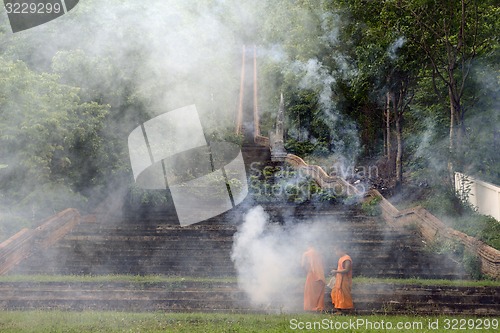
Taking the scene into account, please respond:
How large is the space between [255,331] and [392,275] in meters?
3.88

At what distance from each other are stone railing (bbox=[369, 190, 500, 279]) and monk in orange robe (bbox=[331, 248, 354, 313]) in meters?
2.77

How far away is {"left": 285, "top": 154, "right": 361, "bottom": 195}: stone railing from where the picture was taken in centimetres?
1738

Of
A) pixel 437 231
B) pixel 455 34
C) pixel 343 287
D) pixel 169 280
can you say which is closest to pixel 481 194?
pixel 437 231

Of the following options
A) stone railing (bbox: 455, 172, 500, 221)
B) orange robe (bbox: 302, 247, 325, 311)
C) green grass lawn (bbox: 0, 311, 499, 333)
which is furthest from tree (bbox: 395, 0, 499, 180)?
green grass lawn (bbox: 0, 311, 499, 333)

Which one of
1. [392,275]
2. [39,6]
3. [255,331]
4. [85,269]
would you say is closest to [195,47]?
[39,6]

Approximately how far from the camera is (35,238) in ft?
41.1

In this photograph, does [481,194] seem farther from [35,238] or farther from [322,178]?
[35,238]

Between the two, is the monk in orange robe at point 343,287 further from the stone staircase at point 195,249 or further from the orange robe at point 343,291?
the stone staircase at point 195,249

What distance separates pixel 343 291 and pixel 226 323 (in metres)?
1.97

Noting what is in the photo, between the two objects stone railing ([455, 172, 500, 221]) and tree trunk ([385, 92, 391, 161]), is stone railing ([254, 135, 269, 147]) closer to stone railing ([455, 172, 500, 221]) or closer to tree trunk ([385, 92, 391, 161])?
tree trunk ([385, 92, 391, 161])

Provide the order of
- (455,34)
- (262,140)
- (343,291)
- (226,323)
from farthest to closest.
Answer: (262,140) → (455,34) → (343,291) → (226,323)

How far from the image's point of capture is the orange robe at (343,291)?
30.5ft

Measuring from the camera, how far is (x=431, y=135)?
17344mm

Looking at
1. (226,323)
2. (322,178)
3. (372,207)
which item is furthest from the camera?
(322,178)
